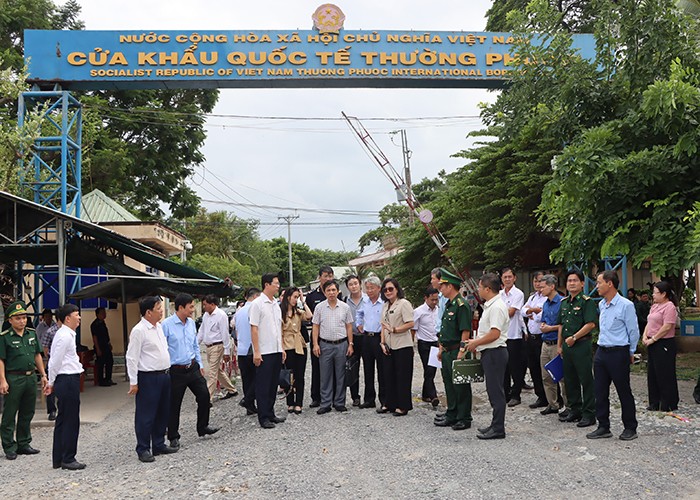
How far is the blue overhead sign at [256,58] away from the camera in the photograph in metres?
14.8

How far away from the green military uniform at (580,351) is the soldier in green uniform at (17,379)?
5.61 meters

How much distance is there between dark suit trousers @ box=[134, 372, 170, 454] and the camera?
6.70m

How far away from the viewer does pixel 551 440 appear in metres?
6.75

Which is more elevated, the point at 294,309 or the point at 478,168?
the point at 478,168

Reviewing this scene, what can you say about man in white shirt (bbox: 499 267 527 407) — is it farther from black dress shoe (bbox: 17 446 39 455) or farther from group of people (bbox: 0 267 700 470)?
black dress shoe (bbox: 17 446 39 455)

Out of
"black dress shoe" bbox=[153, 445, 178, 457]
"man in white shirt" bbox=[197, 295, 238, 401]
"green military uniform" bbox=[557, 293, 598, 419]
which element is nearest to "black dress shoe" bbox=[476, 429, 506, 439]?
"green military uniform" bbox=[557, 293, 598, 419]

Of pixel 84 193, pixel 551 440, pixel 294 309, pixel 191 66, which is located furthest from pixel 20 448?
pixel 84 193

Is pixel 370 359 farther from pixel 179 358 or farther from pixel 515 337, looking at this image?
pixel 179 358

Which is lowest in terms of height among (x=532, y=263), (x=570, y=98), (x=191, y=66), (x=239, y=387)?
(x=239, y=387)

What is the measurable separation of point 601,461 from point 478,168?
11.5m

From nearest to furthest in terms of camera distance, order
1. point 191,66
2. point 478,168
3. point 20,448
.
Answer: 1. point 20,448
2. point 191,66
3. point 478,168

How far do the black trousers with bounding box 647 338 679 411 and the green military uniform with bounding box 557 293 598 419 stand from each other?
1.28 m

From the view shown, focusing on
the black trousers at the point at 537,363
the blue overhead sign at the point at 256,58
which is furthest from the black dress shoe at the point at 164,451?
the blue overhead sign at the point at 256,58

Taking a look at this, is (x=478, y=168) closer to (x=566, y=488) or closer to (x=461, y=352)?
(x=461, y=352)
